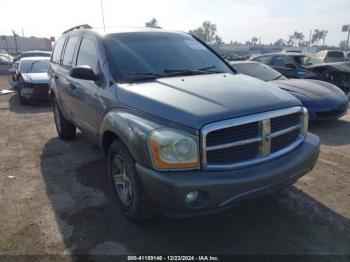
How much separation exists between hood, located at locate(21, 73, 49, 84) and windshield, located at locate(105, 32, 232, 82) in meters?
6.80

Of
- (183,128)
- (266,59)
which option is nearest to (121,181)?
(183,128)

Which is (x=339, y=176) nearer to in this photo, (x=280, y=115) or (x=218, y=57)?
(x=280, y=115)

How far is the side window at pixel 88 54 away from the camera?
3755 millimetres

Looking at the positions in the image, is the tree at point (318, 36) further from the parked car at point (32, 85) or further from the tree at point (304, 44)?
the parked car at point (32, 85)

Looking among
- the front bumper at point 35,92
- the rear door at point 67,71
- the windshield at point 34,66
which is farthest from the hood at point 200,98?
the windshield at point 34,66

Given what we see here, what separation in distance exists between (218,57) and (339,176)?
7.48 feet

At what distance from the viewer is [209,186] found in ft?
7.70

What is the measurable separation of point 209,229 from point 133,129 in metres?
1.27

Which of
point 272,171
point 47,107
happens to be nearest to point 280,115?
point 272,171

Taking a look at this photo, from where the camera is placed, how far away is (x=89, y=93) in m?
3.78

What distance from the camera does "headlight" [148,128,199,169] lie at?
7.89ft

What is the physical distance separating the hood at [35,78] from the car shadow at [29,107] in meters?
0.81

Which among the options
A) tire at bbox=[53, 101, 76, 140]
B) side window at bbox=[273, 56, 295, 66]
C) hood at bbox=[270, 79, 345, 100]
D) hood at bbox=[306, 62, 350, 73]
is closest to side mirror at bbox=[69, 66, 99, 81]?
tire at bbox=[53, 101, 76, 140]

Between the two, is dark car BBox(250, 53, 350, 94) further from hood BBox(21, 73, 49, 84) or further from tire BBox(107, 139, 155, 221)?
tire BBox(107, 139, 155, 221)
